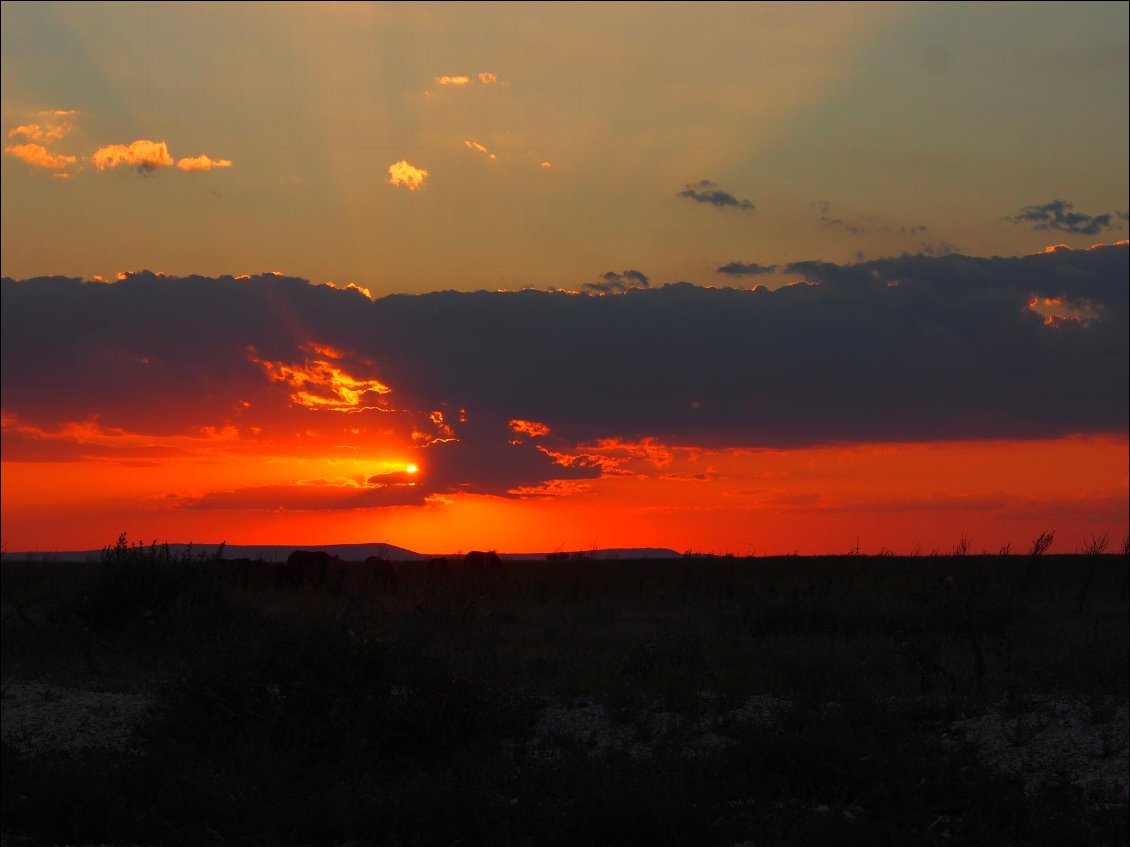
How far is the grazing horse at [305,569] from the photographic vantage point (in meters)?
33.4

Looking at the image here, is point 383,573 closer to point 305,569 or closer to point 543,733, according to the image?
point 305,569

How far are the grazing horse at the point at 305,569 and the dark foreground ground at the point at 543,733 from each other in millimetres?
12497

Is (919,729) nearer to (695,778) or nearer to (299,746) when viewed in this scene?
(695,778)

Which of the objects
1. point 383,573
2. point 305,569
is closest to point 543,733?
point 305,569

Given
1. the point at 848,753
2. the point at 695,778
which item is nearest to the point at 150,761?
the point at 695,778

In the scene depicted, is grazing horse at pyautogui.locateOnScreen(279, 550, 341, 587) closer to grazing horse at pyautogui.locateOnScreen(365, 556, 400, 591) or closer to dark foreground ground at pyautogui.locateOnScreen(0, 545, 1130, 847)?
grazing horse at pyautogui.locateOnScreen(365, 556, 400, 591)

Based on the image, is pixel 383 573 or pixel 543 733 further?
pixel 383 573

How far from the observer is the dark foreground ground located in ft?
32.1

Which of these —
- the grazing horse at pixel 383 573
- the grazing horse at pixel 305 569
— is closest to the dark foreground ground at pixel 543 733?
the grazing horse at pixel 305 569

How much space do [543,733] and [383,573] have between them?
76.9 ft

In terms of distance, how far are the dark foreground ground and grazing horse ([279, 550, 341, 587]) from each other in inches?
492

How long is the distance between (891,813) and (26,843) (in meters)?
7.36

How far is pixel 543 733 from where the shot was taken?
13.1 m

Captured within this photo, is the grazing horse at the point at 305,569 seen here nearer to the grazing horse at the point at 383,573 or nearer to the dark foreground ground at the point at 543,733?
the grazing horse at the point at 383,573
